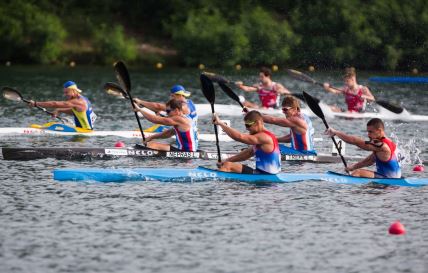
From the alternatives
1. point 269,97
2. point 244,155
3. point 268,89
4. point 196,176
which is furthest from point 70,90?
point 269,97

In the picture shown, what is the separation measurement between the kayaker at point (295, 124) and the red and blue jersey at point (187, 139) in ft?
5.82

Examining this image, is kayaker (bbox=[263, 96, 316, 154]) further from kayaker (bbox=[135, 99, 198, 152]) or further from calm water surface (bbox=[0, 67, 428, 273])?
kayaker (bbox=[135, 99, 198, 152])

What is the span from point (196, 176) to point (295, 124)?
11.7 feet

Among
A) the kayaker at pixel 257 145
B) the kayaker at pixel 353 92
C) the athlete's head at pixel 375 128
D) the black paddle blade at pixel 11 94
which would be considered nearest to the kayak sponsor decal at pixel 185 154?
the kayaker at pixel 257 145

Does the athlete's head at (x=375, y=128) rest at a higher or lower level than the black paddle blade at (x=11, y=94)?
→ lower

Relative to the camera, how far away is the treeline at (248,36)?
5350cm

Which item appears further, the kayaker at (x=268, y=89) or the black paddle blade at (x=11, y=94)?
the kayaker at (x=268, y=89)

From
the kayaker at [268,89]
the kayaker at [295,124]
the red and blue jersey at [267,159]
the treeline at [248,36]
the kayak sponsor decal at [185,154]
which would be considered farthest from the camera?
the treeline at [248,36]

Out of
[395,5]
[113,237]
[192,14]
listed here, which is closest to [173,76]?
[192,14]

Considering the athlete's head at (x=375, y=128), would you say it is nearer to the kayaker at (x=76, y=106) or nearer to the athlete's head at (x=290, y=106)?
the athlete's head at (x=290, y=106)

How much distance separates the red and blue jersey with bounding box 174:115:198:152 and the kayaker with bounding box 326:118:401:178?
4.35 m

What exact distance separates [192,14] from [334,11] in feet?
28.6

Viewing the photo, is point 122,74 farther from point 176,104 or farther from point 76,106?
point 76,106

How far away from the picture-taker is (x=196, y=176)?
19.4m
